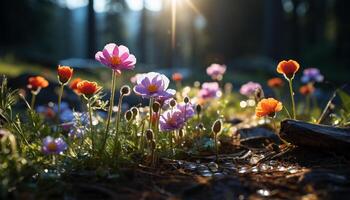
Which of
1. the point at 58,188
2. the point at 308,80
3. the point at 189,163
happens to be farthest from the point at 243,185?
the point at 308,80

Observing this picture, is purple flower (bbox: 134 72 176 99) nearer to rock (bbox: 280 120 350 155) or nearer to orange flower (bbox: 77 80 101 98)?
orange flower (bbox: 77 80 101 98)

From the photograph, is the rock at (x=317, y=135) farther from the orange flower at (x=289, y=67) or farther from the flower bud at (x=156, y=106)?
the flower bud at (x=156, y=106)

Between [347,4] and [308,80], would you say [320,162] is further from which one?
Answer: [347,4]

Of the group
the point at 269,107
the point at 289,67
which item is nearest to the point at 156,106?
the point at 269,107

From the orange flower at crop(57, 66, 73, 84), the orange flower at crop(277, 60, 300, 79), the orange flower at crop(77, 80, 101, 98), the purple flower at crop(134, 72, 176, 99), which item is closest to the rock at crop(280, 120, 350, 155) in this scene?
the orange flower at crop(277, 60, 300, 79)

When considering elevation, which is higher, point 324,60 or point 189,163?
point 324,60

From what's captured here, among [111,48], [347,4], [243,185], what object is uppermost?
[347,4]

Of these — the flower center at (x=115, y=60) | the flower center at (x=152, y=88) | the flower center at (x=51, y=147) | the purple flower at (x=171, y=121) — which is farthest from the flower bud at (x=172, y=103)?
the flower center at (x=51, y=147)
